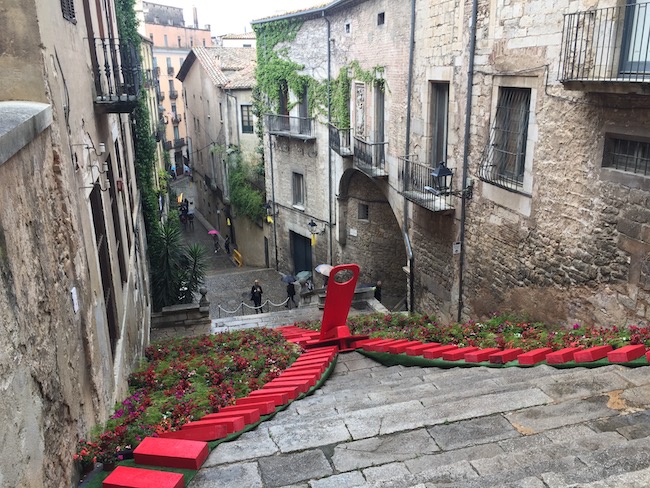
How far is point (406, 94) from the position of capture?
13734mm

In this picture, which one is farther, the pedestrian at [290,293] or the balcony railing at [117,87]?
the pedestrian at [290,293]

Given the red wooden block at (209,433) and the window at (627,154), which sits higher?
the window at (627,154)

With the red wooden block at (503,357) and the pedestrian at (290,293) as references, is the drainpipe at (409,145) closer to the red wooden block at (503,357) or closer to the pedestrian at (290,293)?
the pedestrian at (290,293)

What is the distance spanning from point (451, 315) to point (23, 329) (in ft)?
33.9

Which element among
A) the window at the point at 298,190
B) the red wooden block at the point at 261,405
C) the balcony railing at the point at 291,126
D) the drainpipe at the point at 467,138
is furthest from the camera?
the window at the point at 298,190

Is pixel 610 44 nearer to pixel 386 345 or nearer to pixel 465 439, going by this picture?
pixel 386 345

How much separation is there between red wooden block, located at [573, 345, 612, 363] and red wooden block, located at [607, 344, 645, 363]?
111 mm

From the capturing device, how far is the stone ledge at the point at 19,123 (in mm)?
3253

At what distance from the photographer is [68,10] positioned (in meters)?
6.46

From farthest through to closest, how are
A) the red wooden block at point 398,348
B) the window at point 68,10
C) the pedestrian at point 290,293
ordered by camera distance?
the pedestrian at point 290,293
the red wooden block at point 398,348
the window at point 68,10

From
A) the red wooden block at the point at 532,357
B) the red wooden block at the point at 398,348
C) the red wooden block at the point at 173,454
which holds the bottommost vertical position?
the red wooden block at the point at 398,348

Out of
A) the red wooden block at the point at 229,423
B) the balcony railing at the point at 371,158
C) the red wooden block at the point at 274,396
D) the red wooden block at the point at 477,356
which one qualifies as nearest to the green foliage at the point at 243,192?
the balcony railing at the point at 371,158

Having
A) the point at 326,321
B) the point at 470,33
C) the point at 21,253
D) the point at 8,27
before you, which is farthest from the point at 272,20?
the point at 21,253

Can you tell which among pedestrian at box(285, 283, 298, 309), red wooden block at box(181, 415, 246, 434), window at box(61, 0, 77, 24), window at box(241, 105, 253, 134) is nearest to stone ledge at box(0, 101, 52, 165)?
window at box(61, 0, 77, 24)
